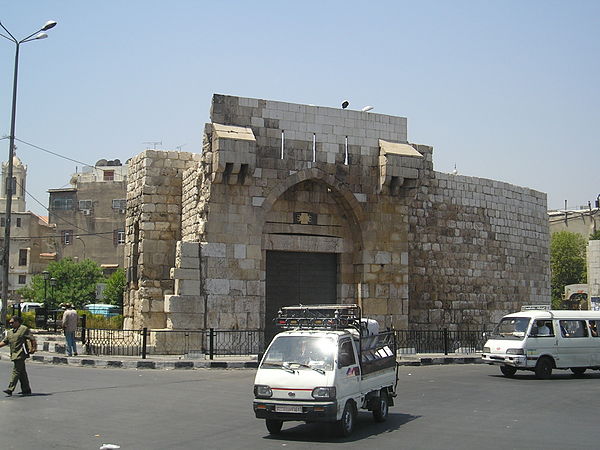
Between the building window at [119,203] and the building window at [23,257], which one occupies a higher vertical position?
the building window at [119,203]

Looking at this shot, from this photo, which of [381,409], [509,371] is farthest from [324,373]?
[509,371]

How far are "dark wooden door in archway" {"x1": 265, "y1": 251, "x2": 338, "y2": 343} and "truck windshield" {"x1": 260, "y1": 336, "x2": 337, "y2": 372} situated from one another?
1041cm

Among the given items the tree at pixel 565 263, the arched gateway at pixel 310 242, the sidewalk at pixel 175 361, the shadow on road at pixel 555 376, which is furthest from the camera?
the tree at pixel 565 263

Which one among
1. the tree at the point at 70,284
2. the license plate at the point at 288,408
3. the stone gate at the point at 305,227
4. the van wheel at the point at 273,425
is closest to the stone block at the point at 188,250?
the stone gate at the point at 305,227

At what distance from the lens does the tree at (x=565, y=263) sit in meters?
68.6

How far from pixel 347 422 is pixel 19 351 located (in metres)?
6.56

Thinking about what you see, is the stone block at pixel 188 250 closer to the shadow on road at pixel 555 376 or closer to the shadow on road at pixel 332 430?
the shadow on road at pixel 555 376

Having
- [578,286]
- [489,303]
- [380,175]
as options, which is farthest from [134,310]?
[578,286]

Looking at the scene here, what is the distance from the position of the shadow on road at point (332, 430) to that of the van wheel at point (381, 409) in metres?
0.08

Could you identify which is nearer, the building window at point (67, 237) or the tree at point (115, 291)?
the tree at point (115, 291)

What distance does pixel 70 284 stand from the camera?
57.0 metres

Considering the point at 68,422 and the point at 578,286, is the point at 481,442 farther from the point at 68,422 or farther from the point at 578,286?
the point at 578,286

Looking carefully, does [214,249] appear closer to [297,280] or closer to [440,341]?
[297,280]

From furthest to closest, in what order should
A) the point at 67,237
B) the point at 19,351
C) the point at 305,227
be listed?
the point at 67,237
the point at 305,227
the point at 19,351
